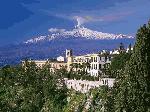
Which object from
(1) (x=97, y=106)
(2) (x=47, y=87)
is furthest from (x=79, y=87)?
(1) (x=97, y=106)

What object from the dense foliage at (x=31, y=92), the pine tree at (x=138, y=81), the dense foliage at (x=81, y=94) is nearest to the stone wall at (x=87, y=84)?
the dense foliage at (x=81, y=94)

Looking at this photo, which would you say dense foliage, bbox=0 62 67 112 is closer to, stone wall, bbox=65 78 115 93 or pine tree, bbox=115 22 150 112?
stone wall, bbox=65 78 115 93

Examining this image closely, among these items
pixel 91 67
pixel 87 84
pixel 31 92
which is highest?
pixel 87 84

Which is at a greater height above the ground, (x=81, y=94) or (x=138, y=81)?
(x=138, y=81)

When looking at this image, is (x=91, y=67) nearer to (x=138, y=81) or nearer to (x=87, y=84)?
(x=87, y=84)

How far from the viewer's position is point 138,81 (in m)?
38.9

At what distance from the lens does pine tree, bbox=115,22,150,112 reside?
3869 centimetres

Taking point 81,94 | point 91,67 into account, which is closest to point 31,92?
point 81,94

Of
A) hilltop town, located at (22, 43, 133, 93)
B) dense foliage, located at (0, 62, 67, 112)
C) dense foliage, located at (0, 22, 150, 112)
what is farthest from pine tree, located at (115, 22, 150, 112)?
hilltop town, located at (22, 43, 133, 93)

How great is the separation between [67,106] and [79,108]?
4.57 meters

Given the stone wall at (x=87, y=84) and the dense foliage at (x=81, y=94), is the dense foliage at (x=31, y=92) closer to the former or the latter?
the dense foliage at (x=81, y=94)

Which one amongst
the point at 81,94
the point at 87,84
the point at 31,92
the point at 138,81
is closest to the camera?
the point at 138,81

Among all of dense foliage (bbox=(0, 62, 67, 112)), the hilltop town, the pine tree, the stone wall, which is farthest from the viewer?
the hilltop town

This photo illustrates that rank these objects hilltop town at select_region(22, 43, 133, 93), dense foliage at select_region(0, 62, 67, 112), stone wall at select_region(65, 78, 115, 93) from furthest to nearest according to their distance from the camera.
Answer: hilltop town at select_region(22, 43, 133, 93), dense foliage at select_region(0, 62, 67, 112), stone wall at select_region(65, 78, 115, 93)
